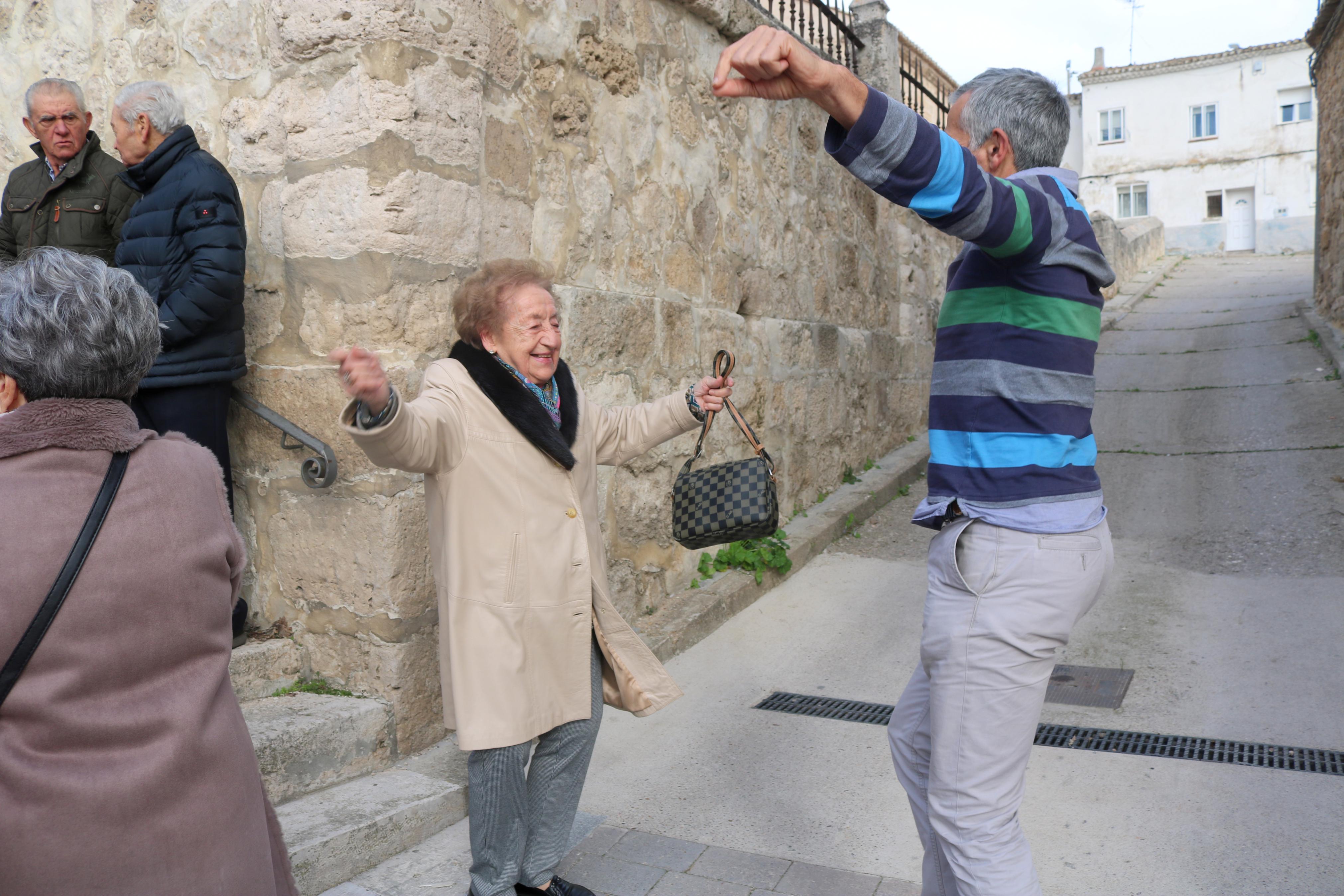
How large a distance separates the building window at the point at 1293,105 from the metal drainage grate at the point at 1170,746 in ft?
111

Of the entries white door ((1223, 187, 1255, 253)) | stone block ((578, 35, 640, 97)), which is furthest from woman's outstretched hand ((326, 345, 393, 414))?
white door ((1223, 187, 1255, 253))

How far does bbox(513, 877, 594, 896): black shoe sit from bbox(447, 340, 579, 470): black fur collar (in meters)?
1.03

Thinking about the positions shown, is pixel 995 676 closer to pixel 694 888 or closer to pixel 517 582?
pixel 517 582

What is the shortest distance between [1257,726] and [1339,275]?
32.0 ft

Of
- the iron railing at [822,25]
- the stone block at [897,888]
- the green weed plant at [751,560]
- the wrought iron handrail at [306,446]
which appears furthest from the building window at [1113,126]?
the stone block at [897,888]

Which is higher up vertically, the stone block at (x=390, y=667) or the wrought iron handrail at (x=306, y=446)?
the wrought iron handrail at (x=306, y=446)

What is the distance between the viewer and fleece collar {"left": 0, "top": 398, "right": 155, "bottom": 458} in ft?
4.62

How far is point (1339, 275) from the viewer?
440 inches

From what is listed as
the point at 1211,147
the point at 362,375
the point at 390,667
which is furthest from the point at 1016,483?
the point at 1211,147

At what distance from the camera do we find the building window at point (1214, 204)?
105ft

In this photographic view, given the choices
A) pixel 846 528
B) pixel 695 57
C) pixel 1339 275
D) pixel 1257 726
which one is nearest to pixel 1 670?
pixel 1257 726

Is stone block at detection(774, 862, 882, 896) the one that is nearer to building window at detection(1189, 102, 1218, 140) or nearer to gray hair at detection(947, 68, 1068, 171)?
gray hair at detection(947, 68, 1068, 171)

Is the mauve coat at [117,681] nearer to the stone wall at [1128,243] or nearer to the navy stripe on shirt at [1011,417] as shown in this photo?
the navy stripe on shirt at [1011,417]

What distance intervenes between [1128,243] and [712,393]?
794 inches
